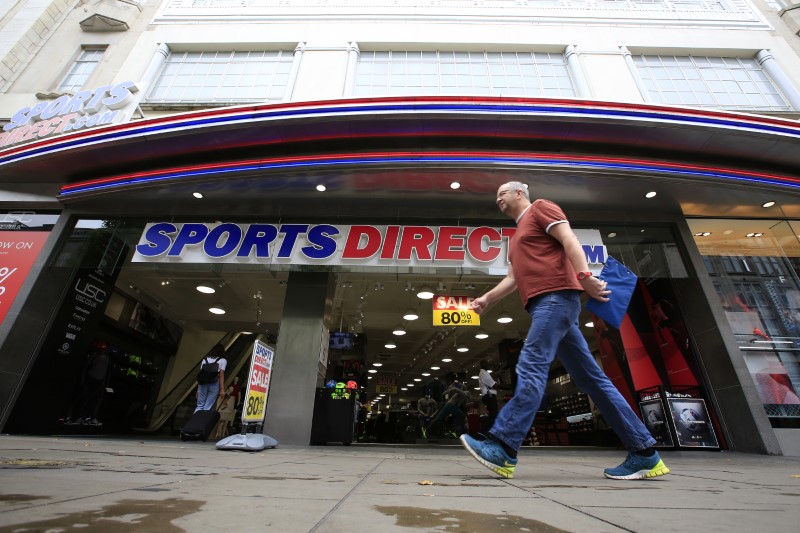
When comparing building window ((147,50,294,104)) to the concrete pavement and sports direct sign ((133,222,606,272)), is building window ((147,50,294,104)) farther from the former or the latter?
the concrete pavement

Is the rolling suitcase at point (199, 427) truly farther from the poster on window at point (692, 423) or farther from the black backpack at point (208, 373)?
the poster on window at point (692, 423)

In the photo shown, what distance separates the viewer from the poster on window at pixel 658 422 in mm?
6504

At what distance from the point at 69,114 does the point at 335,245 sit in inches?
255

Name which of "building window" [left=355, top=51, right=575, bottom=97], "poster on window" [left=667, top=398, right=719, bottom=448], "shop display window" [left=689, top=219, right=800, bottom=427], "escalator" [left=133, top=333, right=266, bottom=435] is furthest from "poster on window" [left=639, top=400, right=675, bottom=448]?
"escalator" [left=133, top=333, right=266, bottom=435]

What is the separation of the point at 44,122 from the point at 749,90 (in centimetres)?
1594

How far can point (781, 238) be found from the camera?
763 cm

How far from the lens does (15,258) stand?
771 centimetres

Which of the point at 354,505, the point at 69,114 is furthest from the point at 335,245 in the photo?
the point at 69,114

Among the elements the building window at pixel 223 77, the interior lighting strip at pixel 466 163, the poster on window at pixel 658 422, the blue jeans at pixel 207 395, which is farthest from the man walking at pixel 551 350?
the building window at pixel 223 77

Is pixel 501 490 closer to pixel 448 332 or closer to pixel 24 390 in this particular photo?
pixel 24 390

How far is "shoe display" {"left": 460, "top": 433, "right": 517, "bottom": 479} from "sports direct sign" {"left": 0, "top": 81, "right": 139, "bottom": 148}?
9283 millimetres

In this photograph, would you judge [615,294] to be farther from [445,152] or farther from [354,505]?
[445,152]

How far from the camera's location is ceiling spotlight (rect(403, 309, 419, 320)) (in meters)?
11.8

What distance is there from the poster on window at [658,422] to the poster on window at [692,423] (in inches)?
5.7
